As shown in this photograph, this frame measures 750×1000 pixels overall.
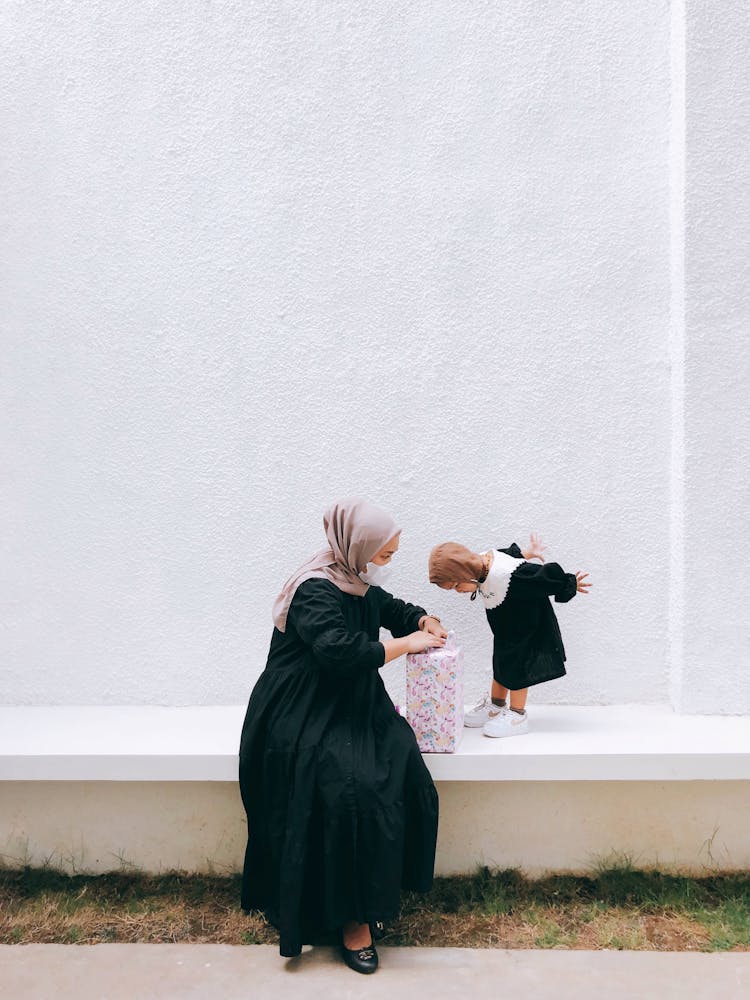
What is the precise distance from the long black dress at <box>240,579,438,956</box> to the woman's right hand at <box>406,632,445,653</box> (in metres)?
0.17

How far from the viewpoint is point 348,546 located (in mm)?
3182

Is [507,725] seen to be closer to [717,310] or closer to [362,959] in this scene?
[362,959]

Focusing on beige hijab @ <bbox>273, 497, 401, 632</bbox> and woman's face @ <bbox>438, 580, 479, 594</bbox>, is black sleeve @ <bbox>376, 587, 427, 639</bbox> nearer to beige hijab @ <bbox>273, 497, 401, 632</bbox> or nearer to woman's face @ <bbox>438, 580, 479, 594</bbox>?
woman's face @ <bbox>438, 580, 479, 594</bbox>

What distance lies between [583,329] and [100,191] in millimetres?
2215

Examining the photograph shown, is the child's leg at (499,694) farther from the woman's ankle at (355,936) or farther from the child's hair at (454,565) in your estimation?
the woman's ankle at (355,936)

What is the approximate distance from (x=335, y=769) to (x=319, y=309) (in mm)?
1976

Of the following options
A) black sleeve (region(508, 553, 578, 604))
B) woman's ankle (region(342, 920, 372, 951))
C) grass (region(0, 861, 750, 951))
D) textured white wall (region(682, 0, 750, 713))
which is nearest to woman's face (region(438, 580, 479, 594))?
black sleeve (region(508, 553, 578, 604))

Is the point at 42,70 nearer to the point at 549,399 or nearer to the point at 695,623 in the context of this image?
the point at 549,399

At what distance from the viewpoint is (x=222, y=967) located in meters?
3.01

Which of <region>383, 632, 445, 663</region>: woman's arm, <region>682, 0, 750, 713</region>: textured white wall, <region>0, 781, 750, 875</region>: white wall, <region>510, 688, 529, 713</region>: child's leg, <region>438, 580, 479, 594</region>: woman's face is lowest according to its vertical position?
<region>0, 781, 750, 875</region>: white wall

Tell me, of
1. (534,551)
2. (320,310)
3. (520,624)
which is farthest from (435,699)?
(320,310)

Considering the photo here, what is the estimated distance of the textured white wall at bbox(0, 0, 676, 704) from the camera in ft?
12.8

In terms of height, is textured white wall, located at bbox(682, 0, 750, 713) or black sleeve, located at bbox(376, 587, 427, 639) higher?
textured white wall, located at bbox(682, 0, 750, 713)

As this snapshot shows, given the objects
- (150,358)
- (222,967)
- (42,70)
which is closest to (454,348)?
(150,358)
